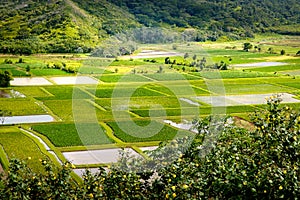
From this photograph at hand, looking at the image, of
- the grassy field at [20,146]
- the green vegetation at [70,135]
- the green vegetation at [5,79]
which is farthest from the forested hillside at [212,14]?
the grassy field at [20,146]

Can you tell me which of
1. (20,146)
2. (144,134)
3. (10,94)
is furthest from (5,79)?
(144,134)

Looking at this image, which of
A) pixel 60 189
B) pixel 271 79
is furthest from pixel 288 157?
pixel 271 79

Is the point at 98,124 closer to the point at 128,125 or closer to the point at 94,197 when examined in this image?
the point at 128,125

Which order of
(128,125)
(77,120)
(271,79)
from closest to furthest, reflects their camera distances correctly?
(128,125) < (77,120) < (271,79)

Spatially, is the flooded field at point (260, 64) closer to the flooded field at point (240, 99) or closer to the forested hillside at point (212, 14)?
the flooded field at point (240, 99)

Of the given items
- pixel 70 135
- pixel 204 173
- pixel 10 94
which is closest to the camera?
pixel 204 173

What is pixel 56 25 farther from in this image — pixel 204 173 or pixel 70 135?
pixel 204 173
